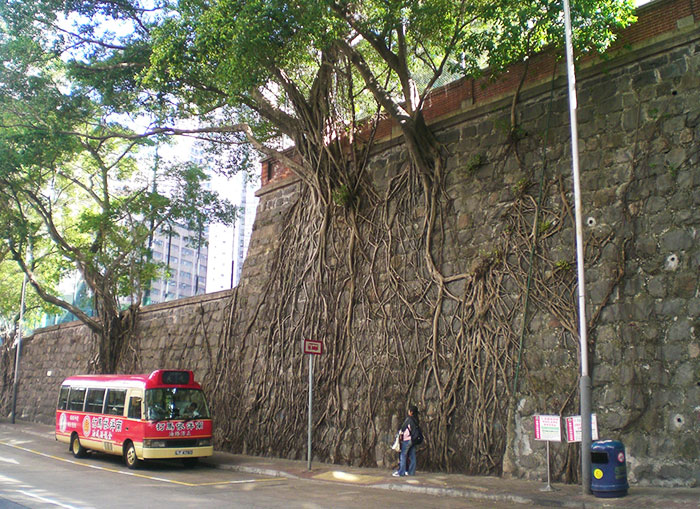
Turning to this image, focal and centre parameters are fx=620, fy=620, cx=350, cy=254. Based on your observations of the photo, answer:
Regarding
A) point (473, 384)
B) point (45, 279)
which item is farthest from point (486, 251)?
point (45, 279)

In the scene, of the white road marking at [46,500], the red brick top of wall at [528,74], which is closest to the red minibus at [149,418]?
the white road marking at [46,500]

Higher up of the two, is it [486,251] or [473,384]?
[486,251]

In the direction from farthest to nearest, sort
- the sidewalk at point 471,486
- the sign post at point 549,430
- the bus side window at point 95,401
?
the bus side window at point 95,401 → the sign post at point 549,430 → the sidewalk at point 471,486

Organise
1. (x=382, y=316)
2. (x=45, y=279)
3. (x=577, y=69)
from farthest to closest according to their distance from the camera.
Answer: (x=45, y=279), (x=382, y=316), (x=577, y=69)

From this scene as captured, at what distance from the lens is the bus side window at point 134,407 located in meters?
13.4

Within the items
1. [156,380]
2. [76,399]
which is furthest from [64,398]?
[156,380]

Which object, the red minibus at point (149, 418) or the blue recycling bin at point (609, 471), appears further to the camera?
the red minibus at point (149, 418)

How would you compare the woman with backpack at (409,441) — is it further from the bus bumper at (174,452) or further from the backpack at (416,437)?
the bus bumper at (174,452)

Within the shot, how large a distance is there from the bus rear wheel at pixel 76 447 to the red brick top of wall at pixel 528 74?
10687mm

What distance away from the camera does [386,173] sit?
1383 centimetres

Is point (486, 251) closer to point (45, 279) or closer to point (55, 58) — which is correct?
point (55, 58)

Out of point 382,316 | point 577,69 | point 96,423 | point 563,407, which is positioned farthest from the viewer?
point 96,423

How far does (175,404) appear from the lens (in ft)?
44.8

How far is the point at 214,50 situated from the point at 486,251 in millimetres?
6233
